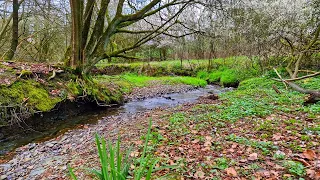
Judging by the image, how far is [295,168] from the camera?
106 inches

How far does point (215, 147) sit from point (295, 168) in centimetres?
115

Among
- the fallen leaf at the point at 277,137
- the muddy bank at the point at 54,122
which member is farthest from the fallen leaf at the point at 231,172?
the muddy bank at the point at 54,122

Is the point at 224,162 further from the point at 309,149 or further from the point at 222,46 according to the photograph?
the point at 222,46

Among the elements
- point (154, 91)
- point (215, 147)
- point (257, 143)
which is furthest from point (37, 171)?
point (154, 91)

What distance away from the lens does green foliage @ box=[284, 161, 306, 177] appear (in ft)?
8.59

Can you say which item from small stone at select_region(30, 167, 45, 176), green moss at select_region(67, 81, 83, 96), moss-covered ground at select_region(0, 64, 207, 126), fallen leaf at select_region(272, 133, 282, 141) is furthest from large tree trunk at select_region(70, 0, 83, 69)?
fallen leaf at select_region(272, 133, 282, 141)

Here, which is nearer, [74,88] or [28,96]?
[28,96]

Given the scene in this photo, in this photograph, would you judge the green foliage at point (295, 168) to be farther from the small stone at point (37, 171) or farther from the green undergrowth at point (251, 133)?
the small stone at point (37, 171)

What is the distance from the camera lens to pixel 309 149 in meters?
3.13

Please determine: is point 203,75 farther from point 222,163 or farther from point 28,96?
point 222,163

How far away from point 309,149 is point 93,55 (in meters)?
7.92

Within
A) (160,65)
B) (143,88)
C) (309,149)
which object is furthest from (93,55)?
(160,65)

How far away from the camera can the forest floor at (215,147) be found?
2.87 meters

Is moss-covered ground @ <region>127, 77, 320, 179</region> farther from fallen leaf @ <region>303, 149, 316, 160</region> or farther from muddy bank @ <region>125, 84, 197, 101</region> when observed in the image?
muddy bank @ <region>125, 84, 197, 101</region>
